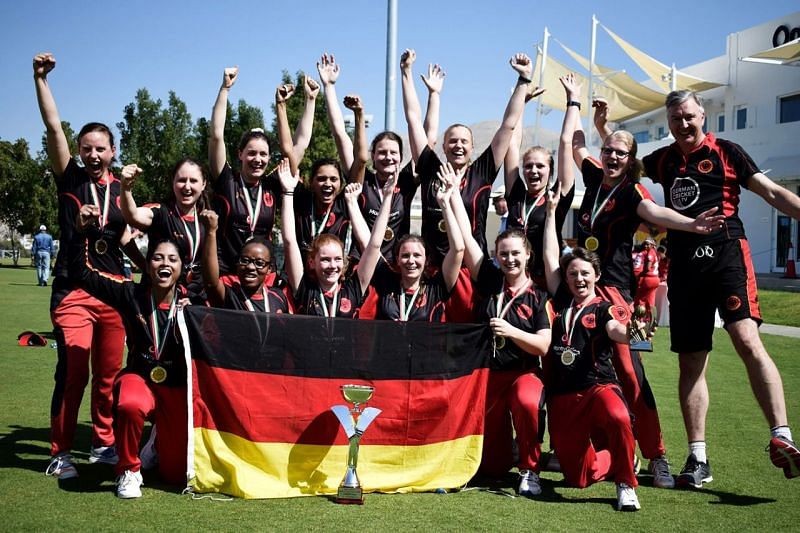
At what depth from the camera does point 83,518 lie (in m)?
3.75

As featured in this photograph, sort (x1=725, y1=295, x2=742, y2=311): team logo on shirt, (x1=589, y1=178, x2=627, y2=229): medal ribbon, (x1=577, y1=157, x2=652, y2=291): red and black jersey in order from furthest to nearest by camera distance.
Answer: (x1=589, y1=178, x2=627, y2=229): medal ribbon
(x1=577, y1=157, x2=652, y2=291): red and black jersey
(x1=725, y1=295, x2=742, y2=311): team logo on shirt

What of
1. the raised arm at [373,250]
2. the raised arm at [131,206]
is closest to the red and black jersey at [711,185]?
the raised arm at [373,250]

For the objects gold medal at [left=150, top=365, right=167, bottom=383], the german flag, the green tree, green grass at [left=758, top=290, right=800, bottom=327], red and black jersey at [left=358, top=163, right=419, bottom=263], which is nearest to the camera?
the german flag

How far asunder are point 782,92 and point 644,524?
29.4 meters

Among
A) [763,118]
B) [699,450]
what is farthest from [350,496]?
[763,118]

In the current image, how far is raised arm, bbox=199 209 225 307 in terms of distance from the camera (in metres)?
4.68

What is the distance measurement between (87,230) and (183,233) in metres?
0.59

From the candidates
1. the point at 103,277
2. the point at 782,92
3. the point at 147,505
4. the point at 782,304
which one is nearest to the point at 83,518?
the point at 147,505

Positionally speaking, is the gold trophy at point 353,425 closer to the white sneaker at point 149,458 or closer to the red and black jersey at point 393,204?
the white sneaker at point 149,458

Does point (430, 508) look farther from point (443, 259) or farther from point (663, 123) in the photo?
point (663, 123)

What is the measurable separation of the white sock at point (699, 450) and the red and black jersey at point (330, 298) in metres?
2.24

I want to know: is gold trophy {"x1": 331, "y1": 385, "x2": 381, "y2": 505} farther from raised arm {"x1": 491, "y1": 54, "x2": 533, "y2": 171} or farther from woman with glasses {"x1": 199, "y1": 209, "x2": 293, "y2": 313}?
raised arm {"x1": 491, "y1": 54, "x2": 533, "y2": 171}

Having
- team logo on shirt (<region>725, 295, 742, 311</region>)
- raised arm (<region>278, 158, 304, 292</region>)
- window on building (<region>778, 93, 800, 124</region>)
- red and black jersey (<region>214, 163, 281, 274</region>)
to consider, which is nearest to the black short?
team logo on shirt (<region>725, 295, 742, 311</region>)

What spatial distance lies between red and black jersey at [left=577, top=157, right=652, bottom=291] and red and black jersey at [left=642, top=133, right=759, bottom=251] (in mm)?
244
